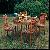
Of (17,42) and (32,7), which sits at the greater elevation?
(32,7)

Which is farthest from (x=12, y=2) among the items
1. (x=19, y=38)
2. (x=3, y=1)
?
(x=19, y=38)

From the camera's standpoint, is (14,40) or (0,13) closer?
(14,40)

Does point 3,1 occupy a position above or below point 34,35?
above

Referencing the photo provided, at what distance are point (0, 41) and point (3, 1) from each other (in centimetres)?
518

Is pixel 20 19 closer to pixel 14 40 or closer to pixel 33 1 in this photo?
pixel 14 40

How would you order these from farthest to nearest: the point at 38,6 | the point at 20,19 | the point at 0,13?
the point at 0,13 → the point at 38,6 → the point at 20,19

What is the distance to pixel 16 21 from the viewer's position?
5.80m

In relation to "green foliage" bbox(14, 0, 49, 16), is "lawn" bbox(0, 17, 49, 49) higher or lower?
lower

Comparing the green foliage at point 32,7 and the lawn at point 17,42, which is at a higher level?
the green foliage at point 32,7

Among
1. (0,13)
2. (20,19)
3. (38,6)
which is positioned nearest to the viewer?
(20,19)

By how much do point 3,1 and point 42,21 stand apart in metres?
5.45

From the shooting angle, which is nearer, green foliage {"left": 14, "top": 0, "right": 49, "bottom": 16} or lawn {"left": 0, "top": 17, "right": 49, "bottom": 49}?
lawn {"left": 0, "top": 17, "right": 49, "bottom": 49}

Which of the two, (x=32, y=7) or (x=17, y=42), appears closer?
(x=17, y=42)

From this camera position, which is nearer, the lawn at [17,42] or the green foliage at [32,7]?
the lawn at [17,42]
